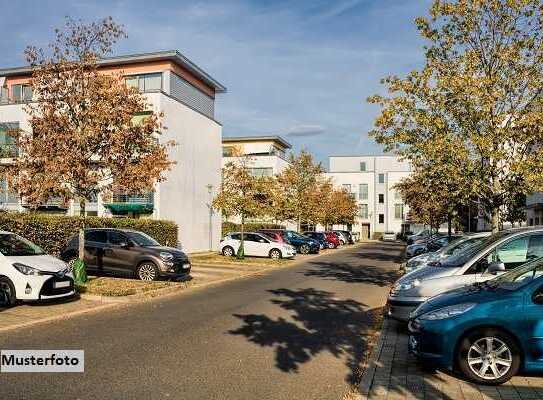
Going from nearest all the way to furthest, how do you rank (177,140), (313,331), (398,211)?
(313,331)
(177,140)
(398,211)

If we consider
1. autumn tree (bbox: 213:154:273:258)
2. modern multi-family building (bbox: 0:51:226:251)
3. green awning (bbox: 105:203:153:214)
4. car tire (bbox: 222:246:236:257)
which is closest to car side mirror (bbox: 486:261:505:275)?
autumn tree (bbox: 213:154:273:258)

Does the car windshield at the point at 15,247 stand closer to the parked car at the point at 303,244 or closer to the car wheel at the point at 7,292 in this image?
the car wheel at the point at 7,292

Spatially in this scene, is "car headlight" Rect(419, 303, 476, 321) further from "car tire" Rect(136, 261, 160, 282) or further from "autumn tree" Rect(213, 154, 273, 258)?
"autumn tree" Rect(213, 154, 273, 258)

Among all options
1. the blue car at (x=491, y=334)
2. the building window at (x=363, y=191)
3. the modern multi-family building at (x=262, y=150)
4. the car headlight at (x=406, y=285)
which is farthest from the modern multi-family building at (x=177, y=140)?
the building window at (x=363, y=191)

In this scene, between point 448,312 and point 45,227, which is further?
point 45,227

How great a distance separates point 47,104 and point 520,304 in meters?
13.4

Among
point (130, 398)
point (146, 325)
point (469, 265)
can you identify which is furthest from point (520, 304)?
point (146, 325)

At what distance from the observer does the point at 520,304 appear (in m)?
6.05

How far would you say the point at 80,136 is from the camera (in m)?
14.5

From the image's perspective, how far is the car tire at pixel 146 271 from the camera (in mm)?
16359

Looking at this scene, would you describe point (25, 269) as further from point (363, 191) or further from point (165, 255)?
point (363, 191)

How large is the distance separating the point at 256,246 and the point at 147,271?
14.6m

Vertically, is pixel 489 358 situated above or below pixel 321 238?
below

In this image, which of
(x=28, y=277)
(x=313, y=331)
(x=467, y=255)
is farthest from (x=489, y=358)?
(x=28, y=277)
